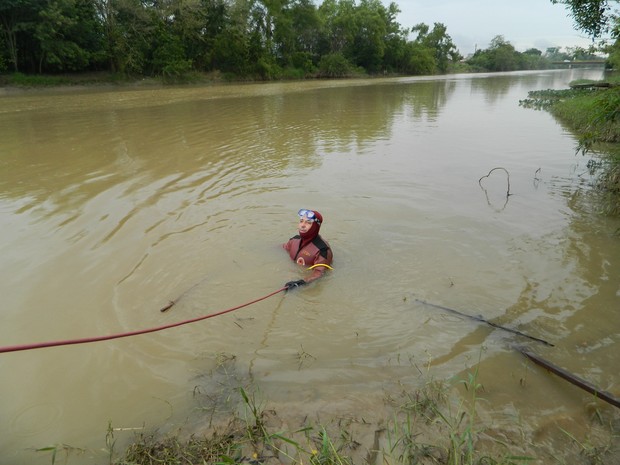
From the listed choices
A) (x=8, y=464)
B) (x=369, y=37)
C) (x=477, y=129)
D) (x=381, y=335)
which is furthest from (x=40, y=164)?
(x=369, y=37)

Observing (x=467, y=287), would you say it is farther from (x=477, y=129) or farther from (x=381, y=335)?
(x=477, y=129)

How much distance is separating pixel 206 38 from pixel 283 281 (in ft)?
169

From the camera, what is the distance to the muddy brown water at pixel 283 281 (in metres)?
3.21

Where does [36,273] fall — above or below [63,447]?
above

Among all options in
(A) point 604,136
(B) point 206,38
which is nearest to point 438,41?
(B) point 206,38

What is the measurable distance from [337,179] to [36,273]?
608 centimetres

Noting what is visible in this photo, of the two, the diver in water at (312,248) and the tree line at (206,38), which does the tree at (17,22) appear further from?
the diver in water at (312,248)

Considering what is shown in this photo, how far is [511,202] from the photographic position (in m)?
7.72

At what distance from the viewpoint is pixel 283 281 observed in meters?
5.25

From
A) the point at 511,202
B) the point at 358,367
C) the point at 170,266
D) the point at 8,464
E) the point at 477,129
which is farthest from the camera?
the point at 477,129

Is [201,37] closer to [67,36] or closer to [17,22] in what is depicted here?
[67,36]

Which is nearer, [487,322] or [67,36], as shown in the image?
[487,322]

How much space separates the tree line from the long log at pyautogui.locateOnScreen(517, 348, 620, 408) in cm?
3819

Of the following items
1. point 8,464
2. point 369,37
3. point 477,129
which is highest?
point 369,37
